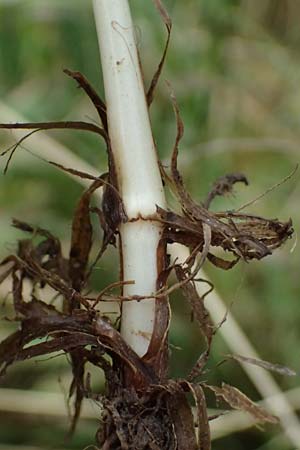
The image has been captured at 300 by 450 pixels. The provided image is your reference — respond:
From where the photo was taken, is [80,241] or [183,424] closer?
[183,424]

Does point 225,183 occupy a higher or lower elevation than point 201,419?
higher

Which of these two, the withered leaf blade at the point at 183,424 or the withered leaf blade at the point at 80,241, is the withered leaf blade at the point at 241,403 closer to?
the withered leaf blade at the point at 183,424

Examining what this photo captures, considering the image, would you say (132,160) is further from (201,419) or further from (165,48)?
(201,419)

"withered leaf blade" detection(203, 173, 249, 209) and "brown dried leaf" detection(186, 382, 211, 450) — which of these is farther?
"withered leaf blade" detection(203, 173, 249, 209)

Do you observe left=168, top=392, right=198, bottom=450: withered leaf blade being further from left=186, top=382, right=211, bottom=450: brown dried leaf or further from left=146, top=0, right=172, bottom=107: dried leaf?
left=146, top=0, right=172, bottom=107: dried leaf

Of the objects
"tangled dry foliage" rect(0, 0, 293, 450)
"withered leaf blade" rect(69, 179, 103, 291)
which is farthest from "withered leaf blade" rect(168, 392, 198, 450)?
"withered leaf blade" rect(69, 179, 103, 291)

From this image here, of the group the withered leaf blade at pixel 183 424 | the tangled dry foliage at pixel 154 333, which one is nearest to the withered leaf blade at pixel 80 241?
the tangled dry foliage at pixel 154 333

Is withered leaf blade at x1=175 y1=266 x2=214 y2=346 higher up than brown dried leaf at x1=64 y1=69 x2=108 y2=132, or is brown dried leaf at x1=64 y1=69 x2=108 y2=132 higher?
brown dried leaf at x1=64 y1=69 x2=108 y2=132

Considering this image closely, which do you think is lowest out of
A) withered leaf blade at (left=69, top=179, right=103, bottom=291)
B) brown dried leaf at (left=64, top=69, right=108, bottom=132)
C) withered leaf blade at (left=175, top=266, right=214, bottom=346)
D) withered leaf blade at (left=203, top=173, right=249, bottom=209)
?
withered leaf blade at (left=175, top=266, right=214, bottom=346)

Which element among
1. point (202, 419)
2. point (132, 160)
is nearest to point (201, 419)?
point (202, 419)
